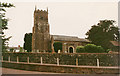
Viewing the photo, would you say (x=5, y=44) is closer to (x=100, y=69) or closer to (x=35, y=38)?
(x=100, y=69)

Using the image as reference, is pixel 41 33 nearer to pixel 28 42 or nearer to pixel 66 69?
pixel 28 42

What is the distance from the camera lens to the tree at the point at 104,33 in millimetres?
42375

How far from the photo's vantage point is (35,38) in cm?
4122

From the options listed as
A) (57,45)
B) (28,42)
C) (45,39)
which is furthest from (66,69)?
(45,39)

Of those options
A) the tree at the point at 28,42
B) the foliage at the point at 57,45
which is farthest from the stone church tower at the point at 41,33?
the foliage at the point at 57,45

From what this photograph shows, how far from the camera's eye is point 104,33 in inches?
1730

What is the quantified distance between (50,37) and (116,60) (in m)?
31.0

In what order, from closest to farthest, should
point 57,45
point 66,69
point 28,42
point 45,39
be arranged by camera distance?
point 66,69
point 57,45
point 28,42
point 45,39

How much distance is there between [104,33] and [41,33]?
69.4 feet

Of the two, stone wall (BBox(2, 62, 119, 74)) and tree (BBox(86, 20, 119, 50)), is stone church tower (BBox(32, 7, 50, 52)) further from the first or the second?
stone wall (BBox(2, 62, 119, 74))

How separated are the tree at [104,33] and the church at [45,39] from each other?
466 centimetres

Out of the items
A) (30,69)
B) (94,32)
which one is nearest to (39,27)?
(94,32)

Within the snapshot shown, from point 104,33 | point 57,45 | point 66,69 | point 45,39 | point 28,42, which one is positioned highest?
point 104,33

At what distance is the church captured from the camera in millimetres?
40219
